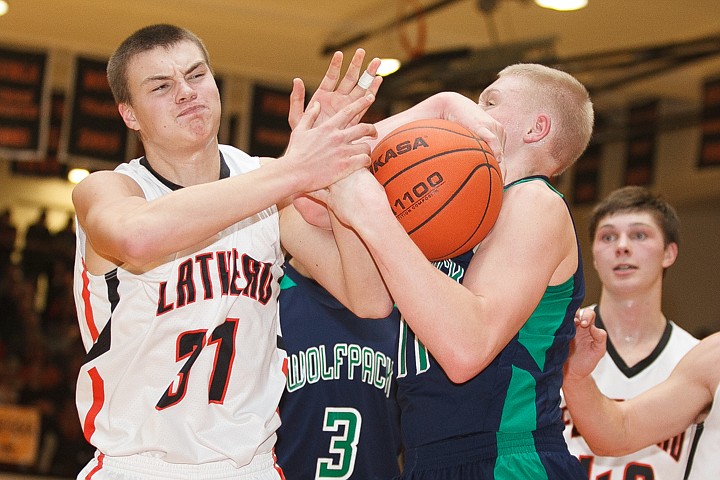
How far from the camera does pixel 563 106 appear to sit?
3.30 m

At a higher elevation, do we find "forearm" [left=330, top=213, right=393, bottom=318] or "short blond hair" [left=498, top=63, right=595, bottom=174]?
"short blond hair" [left=498, top=63, right=595, bottom=174]

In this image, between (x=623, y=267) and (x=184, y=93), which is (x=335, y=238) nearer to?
(x=184, y=93)

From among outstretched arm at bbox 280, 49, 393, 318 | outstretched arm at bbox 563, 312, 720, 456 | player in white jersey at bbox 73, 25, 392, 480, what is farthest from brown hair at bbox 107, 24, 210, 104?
outstretched arm at bbox 563, 312, 720, 456

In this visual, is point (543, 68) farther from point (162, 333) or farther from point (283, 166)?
point (162, 333)

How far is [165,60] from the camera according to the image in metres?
3.45

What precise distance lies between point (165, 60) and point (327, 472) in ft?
6.57

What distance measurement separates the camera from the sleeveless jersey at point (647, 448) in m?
4.73

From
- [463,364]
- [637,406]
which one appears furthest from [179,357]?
[637,406]

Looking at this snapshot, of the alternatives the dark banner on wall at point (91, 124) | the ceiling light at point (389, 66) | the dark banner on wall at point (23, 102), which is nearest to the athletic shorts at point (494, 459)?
the ceiling light at point (389, 66)

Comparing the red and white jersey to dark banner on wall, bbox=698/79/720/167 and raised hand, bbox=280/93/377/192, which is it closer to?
raised hand, bbox=280/93/377/192

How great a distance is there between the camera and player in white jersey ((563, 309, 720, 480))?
3912 millimetres

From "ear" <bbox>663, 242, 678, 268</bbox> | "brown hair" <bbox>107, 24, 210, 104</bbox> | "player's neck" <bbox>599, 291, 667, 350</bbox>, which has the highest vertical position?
"brown hair" <bbox>107, 24, 210, 104</bbox>

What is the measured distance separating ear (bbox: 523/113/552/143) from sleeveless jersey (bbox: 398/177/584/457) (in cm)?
16

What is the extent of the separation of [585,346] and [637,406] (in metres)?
0.69
